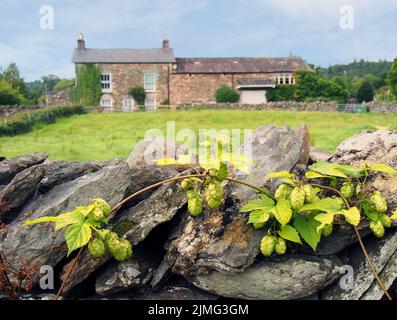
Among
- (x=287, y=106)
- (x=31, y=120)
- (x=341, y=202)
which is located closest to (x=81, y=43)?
(x=287, y=106)

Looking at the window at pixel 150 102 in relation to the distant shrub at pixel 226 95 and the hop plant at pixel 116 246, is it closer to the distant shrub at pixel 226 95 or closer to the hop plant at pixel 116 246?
the distant shrub at pixel 226 95

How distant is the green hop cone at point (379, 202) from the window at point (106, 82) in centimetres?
5869

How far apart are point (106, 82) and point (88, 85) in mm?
3174

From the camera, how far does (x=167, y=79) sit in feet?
200

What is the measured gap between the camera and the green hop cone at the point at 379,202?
4109mm

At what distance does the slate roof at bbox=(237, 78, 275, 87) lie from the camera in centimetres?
5991

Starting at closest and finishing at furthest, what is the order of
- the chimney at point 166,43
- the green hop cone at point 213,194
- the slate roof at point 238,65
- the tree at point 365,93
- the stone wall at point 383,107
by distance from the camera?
the green hop cone at point 213,194 → the stone wall at point 383,107 → the tree at point 365,93 → the slate roof at point 238,65 → the chimney at point 166,43

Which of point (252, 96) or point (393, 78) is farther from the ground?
point (393, 78)

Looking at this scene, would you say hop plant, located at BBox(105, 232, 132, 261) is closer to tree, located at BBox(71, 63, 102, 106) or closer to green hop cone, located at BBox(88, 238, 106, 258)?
green hop cone, located at BBox(88, 238, 106, 258)

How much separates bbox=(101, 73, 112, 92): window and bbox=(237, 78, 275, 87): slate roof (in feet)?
54.9

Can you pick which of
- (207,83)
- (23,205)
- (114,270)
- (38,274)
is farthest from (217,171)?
(207,83)

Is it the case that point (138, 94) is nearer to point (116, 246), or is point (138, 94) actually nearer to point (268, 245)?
point (116, 246)

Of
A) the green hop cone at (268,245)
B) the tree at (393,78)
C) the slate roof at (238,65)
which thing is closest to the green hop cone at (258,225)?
the green hop cone at (268,245)
